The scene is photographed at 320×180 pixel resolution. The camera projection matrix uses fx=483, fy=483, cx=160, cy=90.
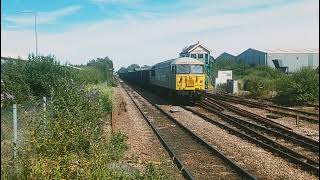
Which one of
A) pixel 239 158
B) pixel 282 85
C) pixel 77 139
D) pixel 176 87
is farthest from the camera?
pixel 282 85

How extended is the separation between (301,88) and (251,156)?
19.0m

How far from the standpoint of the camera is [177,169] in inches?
425

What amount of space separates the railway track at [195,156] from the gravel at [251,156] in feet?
1.08

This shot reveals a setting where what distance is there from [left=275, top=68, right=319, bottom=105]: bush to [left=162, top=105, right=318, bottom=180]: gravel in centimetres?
1347

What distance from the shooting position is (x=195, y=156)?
12609 millimetres

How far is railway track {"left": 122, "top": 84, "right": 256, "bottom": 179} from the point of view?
34.1 feet

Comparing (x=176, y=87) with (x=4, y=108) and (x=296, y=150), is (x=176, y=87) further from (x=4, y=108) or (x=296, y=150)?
(x=4, y=108)

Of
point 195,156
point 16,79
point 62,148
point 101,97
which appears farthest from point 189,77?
point 62,148

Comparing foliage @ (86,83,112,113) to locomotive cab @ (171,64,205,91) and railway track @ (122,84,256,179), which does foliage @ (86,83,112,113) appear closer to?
railway track @ (122,84,256,179)

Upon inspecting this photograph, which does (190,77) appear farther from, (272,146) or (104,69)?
(104,69)

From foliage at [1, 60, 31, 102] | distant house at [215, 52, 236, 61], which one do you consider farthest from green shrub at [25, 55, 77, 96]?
distant house at [215, 52, 236, 61]

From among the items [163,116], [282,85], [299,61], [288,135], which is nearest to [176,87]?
[163,116]

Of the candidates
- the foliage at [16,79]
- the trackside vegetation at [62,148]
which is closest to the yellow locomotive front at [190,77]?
the foliage at [16,79]

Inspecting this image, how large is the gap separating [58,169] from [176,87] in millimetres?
21955
